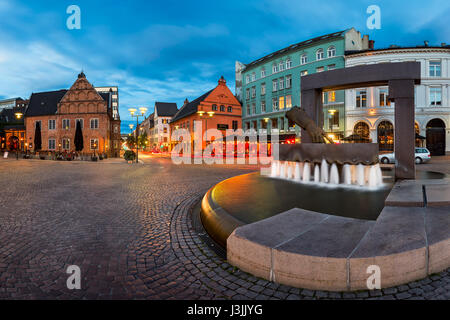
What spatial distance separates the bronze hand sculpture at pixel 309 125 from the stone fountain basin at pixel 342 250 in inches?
244

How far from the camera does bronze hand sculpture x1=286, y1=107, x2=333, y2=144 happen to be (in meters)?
10.3

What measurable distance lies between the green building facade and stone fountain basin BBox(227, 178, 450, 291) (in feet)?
85.0

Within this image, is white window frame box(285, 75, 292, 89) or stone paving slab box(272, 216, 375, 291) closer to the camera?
stone paving slab box(272, 216, 375, 291)

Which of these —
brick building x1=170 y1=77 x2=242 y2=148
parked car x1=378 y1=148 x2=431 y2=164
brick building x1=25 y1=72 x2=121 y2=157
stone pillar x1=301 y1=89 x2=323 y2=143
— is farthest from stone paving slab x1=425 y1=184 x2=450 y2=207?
brick building x1=25 y1=72 x2=121 y2=157

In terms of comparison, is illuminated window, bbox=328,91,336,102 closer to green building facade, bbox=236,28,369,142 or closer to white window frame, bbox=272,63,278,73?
green building facade, bbox=236,28,369,142

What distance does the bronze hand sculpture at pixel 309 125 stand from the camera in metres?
10.3

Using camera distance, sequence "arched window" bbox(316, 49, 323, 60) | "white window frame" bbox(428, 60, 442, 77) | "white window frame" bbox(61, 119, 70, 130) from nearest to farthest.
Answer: "white window frame" bbox(428, 60, 442, 77)
"arched window" bbox(316, 49, 323, 60)
"white window frame" bbox(61, 119, 70, 130)

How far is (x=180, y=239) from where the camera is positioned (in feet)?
16.1

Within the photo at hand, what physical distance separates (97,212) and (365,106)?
35.4 metres

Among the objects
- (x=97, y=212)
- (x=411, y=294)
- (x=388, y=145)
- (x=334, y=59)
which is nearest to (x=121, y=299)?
(x=411, y=294)

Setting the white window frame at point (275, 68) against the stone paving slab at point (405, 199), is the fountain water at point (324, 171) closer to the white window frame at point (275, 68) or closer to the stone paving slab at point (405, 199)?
the stone paving slab at point (405, 199)

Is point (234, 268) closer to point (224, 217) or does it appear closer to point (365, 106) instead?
point (224, 217)

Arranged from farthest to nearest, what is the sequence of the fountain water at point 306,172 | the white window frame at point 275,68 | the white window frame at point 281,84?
the white window frame at point 275,68 < the white window frame at point 281,84 < the fountain water at point 306,172

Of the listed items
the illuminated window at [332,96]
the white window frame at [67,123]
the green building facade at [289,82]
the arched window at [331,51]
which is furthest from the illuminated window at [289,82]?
the white window frame at [67,123]
